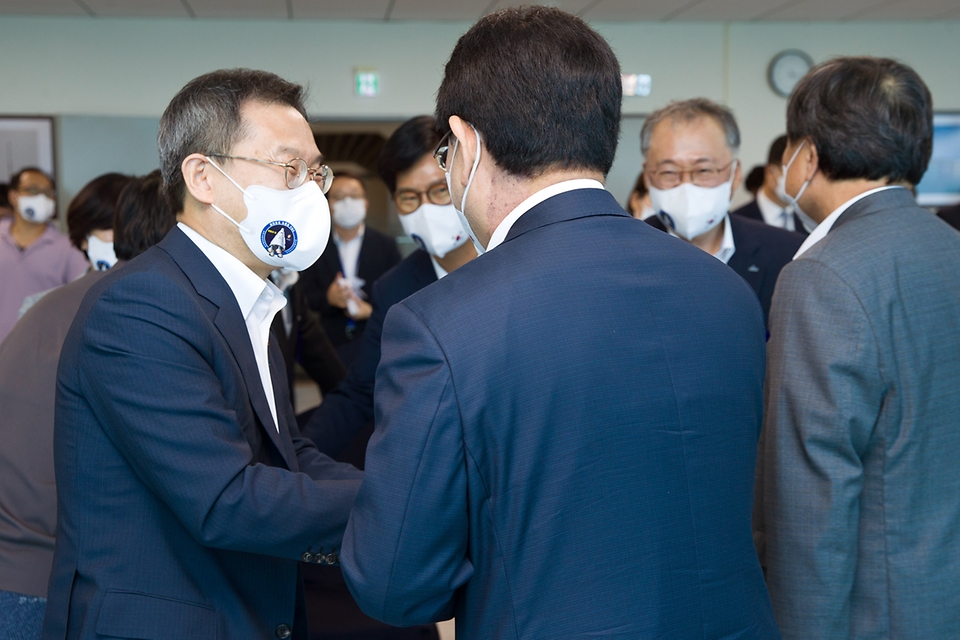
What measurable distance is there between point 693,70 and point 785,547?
18.7ft

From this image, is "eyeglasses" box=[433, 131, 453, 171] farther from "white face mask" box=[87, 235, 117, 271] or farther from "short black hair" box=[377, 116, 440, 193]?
"white face mask" box=[87, 235, 117, 271]

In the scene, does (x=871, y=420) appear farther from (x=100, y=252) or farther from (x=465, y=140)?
(x=100, y=252)

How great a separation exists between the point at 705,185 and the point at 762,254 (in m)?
0.27

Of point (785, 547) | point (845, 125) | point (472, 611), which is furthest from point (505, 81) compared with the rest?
point (785, 547)

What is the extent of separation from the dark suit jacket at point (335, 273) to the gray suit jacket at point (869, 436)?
3.48 metres

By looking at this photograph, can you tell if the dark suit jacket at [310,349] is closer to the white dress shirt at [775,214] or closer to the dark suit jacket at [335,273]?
the dark suit jacket at [335,273]

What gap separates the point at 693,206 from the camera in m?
2.28

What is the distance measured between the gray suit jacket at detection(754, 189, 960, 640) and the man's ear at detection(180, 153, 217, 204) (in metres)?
1.01

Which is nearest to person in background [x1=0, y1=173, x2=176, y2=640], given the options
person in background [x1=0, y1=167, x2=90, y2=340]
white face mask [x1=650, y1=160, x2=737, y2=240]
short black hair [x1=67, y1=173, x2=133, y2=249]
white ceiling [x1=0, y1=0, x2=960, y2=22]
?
short black hair [x1=67, y1=173, x2=133, y2=249]

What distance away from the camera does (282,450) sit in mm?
1353

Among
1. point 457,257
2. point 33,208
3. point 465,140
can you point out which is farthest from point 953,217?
point 33,208

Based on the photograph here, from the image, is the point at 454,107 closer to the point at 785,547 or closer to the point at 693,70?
the point at 785,547

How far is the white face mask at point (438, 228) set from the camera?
2.35 meters

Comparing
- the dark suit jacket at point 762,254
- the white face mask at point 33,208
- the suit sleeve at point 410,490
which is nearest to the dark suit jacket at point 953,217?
the dark suit jacket at point 762,254
